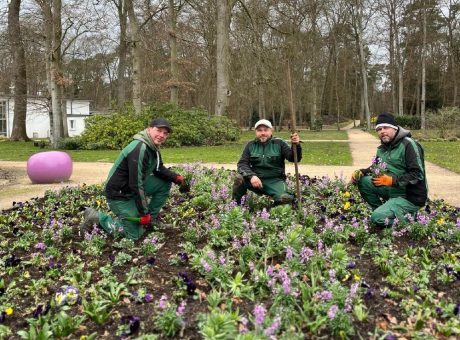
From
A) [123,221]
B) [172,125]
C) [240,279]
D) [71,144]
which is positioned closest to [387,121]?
[240,279]

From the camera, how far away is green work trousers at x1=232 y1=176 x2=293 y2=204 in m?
6.17

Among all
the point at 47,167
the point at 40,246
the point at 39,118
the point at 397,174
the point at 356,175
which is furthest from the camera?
the point at 39,118

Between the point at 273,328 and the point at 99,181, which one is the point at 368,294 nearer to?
the point at 273,328

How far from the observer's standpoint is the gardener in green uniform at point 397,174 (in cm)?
501

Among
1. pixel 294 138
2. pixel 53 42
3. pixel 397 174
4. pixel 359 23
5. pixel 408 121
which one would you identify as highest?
pixel 359 23

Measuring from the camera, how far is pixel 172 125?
23.5 metres

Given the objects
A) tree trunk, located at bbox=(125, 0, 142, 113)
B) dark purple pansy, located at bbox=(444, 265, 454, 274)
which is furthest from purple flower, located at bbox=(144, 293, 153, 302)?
tree trunk, located at bbox=(125, 0, 142, 113)

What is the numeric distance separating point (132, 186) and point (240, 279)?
5.94 feet

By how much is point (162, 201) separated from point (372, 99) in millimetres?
63929

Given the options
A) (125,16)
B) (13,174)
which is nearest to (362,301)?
(13,174)

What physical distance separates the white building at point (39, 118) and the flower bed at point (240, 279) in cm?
3512

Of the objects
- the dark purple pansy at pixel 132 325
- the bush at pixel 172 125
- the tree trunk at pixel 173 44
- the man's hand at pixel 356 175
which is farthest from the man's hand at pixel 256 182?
the tree trunk at pixel 173 44

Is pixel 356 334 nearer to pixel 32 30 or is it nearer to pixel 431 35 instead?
pixel 32 30

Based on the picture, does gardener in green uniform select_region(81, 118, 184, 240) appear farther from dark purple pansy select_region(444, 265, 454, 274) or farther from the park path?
the park path
